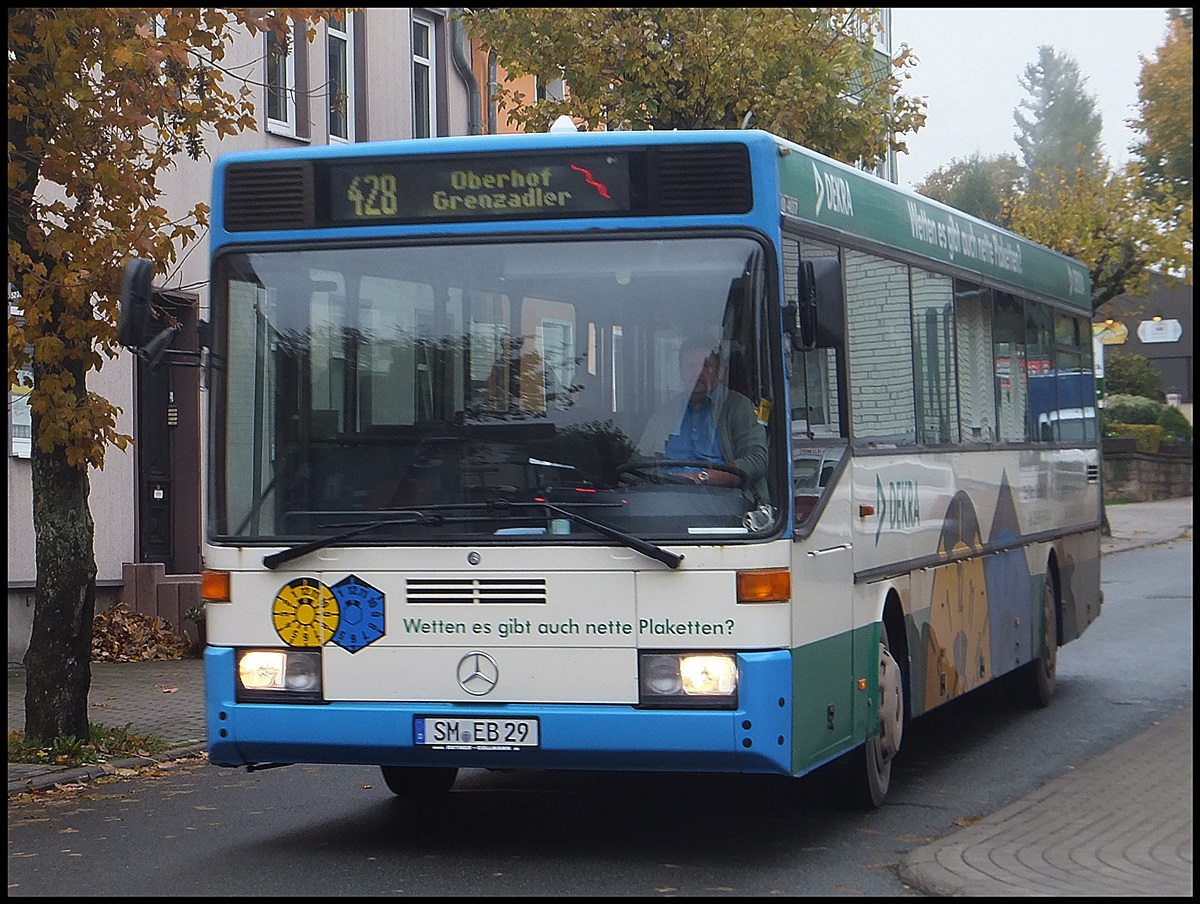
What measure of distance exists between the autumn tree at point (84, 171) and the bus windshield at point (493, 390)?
10.5 feet

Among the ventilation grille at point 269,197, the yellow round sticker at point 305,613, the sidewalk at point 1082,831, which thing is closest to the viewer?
the sidewalk at point 1082,831

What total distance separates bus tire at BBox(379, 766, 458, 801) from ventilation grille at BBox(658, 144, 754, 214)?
10.9ft

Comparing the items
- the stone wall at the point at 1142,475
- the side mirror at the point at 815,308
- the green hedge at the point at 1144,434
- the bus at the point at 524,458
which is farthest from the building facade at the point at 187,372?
the green hedge at the point at 1144,434

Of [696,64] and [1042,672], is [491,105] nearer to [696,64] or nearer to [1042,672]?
[696,64]

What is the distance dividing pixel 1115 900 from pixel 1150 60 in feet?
26.5

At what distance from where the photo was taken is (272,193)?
8672 millimetres

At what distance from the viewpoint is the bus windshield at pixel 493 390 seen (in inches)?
317

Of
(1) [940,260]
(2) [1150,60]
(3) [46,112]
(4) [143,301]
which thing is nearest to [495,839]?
(4) [143,301]

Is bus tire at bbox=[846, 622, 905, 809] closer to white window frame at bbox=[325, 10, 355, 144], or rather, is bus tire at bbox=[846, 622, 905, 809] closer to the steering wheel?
the steering wheel

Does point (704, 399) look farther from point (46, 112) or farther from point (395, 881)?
point (46, 112)

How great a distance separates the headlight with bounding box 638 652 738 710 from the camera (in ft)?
26.0

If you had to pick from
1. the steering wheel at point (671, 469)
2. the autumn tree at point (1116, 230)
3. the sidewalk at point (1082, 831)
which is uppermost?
the autumn tree at point (1116, 230)

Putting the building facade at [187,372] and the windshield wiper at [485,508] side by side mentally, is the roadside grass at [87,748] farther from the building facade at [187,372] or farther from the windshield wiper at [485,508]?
the windshield wiper at [485,508]

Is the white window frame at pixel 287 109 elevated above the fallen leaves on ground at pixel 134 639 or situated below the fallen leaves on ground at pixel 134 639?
above
